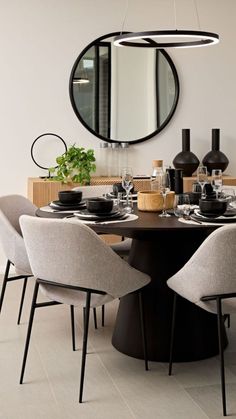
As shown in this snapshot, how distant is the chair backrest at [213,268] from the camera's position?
2.85 metres

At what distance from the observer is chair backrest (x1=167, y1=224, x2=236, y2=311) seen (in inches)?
112

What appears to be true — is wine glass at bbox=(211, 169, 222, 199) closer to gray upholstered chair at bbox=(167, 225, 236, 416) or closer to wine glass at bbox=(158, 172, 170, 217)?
wine glass at bbox=(158, 172, 170, 217)

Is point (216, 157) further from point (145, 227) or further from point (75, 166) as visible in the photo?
point (145, 227)

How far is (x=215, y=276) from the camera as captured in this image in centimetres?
292

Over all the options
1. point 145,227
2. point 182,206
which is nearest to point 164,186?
point 182,206

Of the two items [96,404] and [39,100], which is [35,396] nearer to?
[96,404]

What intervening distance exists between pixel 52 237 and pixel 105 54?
3.10 meters

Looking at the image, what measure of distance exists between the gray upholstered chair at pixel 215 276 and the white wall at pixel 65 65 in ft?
9.53

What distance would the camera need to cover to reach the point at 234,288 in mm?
2957

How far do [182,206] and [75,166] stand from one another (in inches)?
85.0

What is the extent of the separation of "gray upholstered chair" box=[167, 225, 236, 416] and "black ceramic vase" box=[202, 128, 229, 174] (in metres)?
2.85

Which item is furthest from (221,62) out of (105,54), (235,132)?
(105,54)

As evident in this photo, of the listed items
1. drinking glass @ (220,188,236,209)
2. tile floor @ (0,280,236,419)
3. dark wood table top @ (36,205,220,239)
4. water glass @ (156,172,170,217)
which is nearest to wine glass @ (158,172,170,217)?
water glass @ (156,172,170,217)

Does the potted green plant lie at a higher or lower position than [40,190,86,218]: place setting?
higher
